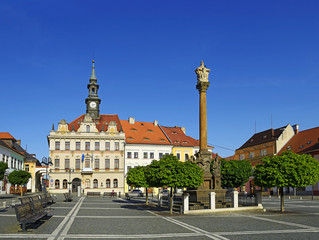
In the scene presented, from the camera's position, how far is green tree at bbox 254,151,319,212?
74.6 ft

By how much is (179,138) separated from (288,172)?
49.1 metres

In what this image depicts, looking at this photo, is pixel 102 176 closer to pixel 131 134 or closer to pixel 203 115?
pixel 131 134

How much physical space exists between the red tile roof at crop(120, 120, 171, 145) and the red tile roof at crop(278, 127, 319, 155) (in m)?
22.4

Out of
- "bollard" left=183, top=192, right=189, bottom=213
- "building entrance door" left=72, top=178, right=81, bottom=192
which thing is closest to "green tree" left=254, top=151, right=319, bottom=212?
"bollard" left=183, top=192, right=189, bottom=213

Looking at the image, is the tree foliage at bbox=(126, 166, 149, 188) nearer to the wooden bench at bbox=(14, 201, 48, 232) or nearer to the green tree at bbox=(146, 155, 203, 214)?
the green tree at bbox=(146, 155, 203, 214)

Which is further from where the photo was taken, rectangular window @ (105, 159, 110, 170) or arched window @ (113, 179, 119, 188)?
rectangular window @ (105, 159, 110, 170)

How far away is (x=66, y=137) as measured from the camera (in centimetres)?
6253

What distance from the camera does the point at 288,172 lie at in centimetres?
2266

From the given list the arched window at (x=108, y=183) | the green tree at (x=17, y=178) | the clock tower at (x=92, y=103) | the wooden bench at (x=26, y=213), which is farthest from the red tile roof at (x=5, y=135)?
the wooden bench at (x=26, y=213)

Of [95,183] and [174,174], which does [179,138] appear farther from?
[174,174]

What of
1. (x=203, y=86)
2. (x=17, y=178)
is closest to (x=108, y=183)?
(x=17, y=178)

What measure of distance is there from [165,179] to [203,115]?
349 inches

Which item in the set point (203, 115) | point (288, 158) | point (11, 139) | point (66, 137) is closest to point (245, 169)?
point (203, 115)

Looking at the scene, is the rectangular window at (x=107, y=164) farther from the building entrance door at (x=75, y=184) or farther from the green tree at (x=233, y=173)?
the green tree at (x=233, y=173)
